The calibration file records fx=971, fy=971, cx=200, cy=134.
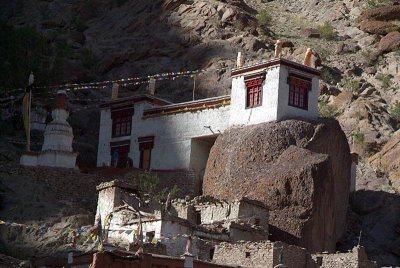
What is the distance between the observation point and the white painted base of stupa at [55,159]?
49906mm

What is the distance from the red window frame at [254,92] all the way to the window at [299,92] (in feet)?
5.19

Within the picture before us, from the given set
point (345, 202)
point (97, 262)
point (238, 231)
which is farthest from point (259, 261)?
point (345, 202)

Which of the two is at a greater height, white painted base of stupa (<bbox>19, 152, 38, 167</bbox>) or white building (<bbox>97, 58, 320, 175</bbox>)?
white building (<bbox>97, 58, 320, 175</bbox>)

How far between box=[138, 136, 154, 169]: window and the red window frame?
23.3 feet

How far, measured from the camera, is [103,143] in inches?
2229

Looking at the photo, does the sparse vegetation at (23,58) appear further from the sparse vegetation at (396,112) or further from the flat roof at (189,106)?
the sparse vegetation at (396,112)

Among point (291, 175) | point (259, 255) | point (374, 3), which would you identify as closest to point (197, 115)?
point (291, 175)

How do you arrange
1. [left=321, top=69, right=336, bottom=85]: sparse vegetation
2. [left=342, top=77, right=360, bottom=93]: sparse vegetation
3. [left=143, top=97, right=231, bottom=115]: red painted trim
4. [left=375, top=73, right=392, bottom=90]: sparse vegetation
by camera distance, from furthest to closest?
[left=375, top=73, right=392, bottom=90]: sparse vegetation < [left=321, top=69, right=336, bottom=85]: sparse vegetation < [left=342, top=77, right=360, bottom=93]: sparse vegetation < [left=143, top=97, right=231, bottom=115]: red painted trim

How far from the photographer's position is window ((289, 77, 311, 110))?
49.5 metres

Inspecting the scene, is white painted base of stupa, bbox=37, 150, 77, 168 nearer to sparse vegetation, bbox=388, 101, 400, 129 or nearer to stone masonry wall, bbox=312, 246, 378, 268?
stone masonry wall, bbox=312, 246, 378, 268

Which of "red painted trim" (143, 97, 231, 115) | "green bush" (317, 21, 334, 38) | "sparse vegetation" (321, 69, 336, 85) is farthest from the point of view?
"green bush" (317, 21, 334, 38)

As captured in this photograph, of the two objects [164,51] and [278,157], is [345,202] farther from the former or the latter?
[164,51]

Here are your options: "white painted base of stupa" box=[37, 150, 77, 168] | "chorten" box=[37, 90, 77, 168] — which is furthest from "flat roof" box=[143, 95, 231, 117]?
"white painted base of stupa" box=[37, 150, 77, 168]

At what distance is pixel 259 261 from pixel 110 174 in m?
18.7
